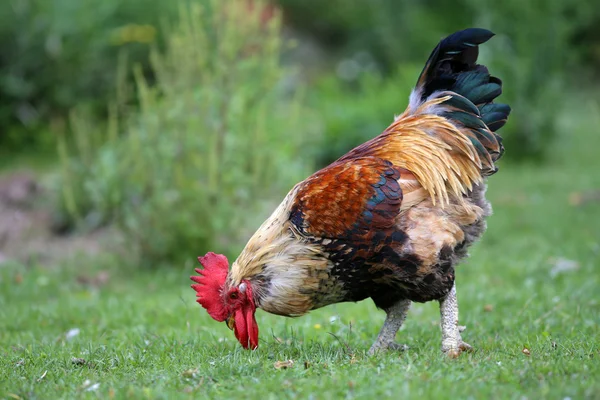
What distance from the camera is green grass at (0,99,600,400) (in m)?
3.93

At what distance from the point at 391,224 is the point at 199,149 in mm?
4234

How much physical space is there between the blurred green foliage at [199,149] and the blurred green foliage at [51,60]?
180 inches

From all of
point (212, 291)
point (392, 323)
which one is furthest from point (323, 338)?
point (212, 291)

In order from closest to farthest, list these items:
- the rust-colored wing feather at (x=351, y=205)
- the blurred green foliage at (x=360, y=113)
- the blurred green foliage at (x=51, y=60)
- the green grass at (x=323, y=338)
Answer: the green grass at (x=323, y=338)
the rust-colored wing feather at (x=351, y=205)
the blurred green foliage at (x=51, y=60)
the blurred green foliage at (x=360, y=113)

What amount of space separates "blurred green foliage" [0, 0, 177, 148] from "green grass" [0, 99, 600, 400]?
4904 mm

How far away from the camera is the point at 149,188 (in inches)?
332

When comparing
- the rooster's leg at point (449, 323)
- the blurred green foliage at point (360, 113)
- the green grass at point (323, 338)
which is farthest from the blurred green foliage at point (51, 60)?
the rooster's leg at point (449, 323)

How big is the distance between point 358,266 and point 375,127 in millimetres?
9849

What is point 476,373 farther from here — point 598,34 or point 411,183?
point 598,34

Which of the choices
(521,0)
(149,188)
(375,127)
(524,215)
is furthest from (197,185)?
(521,0)

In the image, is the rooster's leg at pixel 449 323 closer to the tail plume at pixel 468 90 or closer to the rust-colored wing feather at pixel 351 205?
the rust-colored wing feather at pixel 351 205

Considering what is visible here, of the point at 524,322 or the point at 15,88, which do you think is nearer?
the point at 524,322

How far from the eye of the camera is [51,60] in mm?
12828

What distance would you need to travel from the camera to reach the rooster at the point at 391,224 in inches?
174
